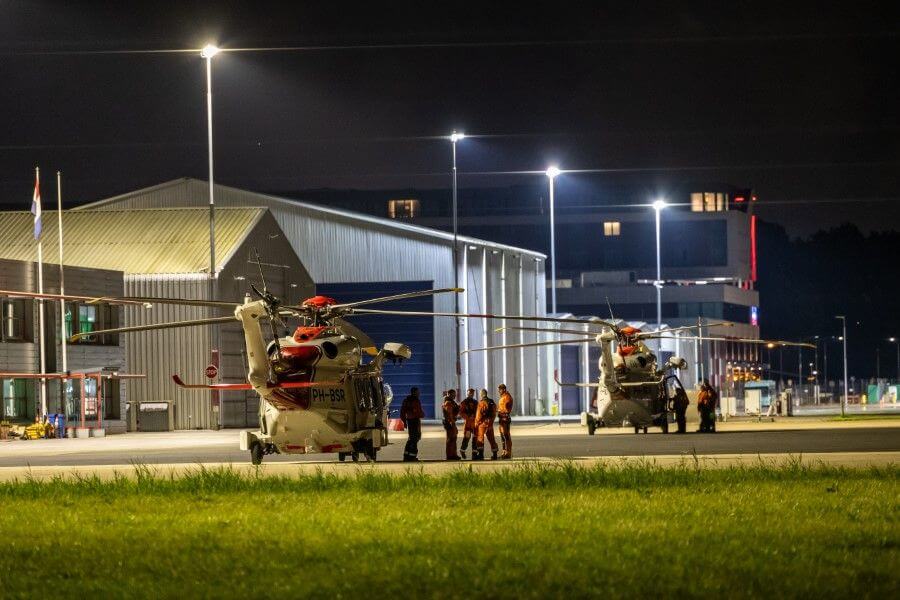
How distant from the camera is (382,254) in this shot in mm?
77000

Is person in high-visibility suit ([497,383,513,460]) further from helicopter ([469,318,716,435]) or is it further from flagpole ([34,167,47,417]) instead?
flagpole ([34,167,47,417])

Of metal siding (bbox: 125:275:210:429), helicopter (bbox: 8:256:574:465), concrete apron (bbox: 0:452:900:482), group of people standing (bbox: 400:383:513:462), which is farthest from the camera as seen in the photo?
metal siding (bbox: 125:275:210:429)

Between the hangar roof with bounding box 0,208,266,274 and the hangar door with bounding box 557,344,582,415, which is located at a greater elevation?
the hangar roof with bounding box 0,208,266,274

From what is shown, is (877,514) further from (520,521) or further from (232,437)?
(232,437)

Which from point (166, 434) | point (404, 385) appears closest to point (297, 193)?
point (404, 385)

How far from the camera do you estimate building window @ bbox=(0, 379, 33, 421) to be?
5494cm

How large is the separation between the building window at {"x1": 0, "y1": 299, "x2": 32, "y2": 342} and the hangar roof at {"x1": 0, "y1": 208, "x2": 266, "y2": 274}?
25.9ft

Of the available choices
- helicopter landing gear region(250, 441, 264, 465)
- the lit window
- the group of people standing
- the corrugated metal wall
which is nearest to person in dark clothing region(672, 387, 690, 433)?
the group of people standing

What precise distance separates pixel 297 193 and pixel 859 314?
73033mm

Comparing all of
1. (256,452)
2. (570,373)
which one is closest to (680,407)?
(256,452)

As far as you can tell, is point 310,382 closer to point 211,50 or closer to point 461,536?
point 461,536

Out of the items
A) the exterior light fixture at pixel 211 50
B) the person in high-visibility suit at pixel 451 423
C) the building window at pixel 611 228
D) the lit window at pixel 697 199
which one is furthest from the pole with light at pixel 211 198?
the lit window at pixel 697 199

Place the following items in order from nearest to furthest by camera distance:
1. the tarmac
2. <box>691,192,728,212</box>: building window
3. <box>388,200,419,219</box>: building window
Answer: the tarmac → <box>691,192,728,212</box>: building window → <box>388,200,419,219</box>: building window

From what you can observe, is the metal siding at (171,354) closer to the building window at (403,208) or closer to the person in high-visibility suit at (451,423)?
the person in high-visibility suit at (451,423)
